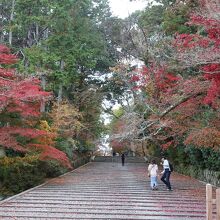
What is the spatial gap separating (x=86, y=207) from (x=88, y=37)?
15804mm

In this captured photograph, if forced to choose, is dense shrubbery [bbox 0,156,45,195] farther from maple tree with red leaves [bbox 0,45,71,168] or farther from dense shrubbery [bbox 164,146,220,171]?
dense shrubbery [bbox 164,146,220,171]

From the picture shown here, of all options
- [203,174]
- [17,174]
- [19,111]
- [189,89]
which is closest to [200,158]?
[203,174]

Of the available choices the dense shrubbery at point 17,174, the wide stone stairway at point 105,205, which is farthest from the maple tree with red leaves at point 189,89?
the dense shrubbery at point 17,174

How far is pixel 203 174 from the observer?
2016cm

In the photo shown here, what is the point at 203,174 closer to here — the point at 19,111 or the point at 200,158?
the point at 200,158

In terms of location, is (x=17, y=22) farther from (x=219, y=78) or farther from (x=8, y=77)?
(x=219, y=78)

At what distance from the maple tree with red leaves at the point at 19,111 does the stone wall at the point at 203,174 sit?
7254mm

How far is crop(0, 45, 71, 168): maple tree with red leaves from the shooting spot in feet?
45.2

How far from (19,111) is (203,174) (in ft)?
34.6

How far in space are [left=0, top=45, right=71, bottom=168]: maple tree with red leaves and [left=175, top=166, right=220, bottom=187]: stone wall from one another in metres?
7.25

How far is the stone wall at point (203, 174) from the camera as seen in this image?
17.5 m

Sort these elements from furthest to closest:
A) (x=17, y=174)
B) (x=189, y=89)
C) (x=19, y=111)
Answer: (x=17, y=174) → (x=19, y=111) → (x=189, y=89)

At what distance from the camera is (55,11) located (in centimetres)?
2191

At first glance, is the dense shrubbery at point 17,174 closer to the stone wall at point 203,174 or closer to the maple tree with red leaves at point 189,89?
the maple tree with red leaves at point 189,89
